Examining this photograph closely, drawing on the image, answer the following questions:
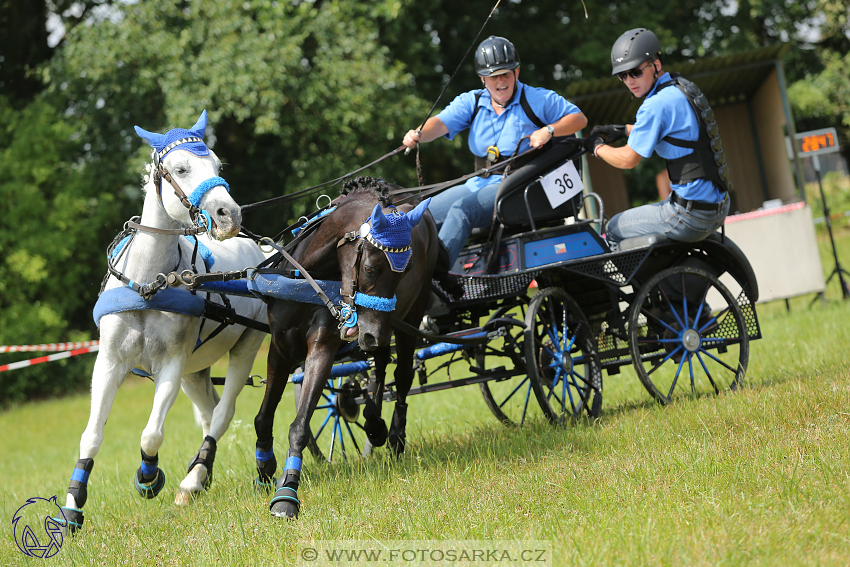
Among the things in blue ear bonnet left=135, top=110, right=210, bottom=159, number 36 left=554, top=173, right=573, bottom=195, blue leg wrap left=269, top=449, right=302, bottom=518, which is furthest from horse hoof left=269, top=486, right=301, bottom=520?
number 36 left=554, top=173, right=573, bottom=195

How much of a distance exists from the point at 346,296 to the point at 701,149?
2673 mm

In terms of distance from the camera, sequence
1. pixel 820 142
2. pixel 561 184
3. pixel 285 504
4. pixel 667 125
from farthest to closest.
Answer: pixel 820 142, pixel 561 184, pixel 667 125, pixel 285 504

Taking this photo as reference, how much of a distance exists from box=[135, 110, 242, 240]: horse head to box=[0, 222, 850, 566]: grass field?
1.51 m

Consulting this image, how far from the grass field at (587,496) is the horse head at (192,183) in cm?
151

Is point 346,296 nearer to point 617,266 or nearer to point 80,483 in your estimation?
point 80,483

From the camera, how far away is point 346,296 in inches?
163

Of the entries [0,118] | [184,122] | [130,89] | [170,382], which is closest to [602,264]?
[170,382]

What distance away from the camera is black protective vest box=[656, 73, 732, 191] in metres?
5.18

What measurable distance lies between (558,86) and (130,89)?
Result: 908cm

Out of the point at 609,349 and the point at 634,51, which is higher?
the point at 634,51

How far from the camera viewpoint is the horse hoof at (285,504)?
3.99 meters

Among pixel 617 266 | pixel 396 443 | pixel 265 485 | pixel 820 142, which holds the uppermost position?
pixel 820 142

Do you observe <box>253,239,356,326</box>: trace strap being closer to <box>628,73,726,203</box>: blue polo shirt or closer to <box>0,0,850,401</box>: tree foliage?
<box>628,73,726,203</box>: blue polo shirt

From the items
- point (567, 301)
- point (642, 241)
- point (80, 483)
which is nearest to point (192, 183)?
point (80, 483)
